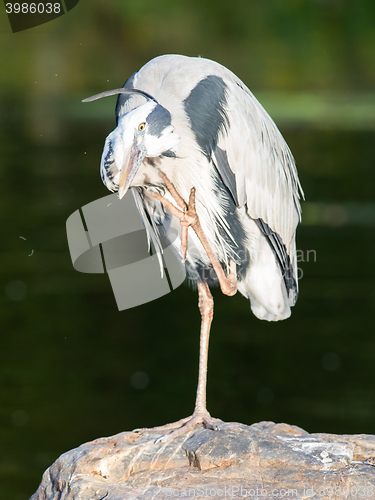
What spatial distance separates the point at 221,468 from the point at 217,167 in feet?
5.19

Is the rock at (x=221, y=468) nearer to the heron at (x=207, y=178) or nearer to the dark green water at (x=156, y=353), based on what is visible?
the heron at (x=207, y=178)

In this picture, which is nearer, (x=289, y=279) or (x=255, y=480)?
(x=255, y=480)

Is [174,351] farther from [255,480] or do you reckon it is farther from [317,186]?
[317,186]

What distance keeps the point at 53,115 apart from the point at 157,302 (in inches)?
670

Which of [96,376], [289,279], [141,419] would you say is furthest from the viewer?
[96,376]

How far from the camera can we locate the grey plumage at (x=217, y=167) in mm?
3494

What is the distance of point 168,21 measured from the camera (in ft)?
84.9

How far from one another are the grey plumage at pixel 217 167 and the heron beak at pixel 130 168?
0.06 ft

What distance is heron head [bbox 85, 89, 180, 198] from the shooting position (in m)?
3.27

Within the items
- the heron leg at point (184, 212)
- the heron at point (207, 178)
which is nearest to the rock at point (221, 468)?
the heron at point (207, 178)

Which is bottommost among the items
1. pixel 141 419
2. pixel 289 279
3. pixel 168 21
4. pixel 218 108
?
pixel 168 21

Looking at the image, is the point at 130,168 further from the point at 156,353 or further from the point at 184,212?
the point at 156,353

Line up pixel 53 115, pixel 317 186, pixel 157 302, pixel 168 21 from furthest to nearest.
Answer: pixel 168 21, pixel 53 115, pixel 317 186, pixel 157 302

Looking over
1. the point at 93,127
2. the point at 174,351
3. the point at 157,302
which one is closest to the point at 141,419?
the point at 174,351
